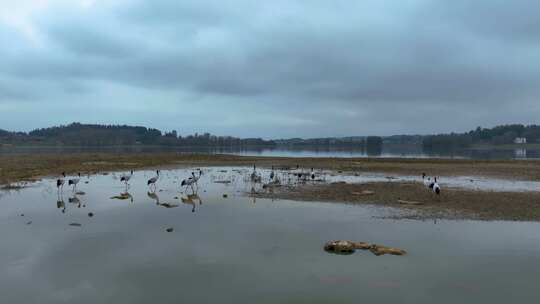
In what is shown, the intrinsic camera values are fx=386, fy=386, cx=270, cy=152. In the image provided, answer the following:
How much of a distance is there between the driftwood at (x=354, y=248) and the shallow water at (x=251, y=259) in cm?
30

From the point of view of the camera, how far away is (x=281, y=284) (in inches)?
339

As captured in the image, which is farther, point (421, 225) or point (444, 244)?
point (421, 225)

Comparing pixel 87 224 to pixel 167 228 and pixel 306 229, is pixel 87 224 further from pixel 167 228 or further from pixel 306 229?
pixel 306 229

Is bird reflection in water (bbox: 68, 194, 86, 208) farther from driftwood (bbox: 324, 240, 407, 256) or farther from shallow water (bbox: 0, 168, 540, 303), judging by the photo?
driftwood (bbox: 324, 240, 407, 256)

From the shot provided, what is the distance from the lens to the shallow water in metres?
8.14

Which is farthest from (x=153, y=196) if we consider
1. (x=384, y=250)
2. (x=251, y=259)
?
(x=384, y=250)

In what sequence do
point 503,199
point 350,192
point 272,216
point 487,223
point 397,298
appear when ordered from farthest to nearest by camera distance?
point 350,192
point 503,199
point 272,216
point 487,223
point 397,298

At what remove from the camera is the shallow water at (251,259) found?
8.14 m

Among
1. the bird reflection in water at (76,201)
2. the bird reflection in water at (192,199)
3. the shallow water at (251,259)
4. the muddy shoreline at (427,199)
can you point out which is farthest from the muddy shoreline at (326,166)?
the shallow water at (251,259)

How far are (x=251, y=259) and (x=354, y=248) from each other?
120 inches

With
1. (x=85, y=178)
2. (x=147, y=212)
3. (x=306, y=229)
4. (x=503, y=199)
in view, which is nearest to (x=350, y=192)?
(x=503, y=199)

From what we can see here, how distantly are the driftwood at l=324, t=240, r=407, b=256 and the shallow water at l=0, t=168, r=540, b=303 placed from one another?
0.98 ft

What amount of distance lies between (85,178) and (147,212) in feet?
52.7

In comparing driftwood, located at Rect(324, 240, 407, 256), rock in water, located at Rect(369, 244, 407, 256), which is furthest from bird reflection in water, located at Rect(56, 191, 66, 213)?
rock in water, located at Rect(369, 244, 407, 256)
